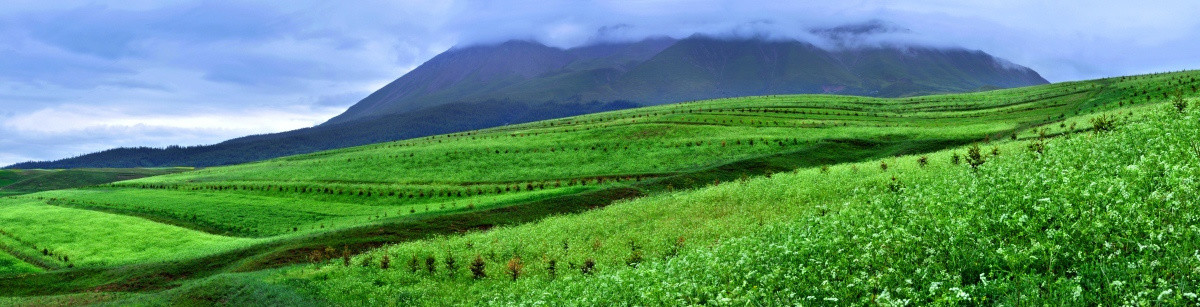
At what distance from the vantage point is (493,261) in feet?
115

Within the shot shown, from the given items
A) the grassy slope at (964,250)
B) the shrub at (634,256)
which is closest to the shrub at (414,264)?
the grassy slope at (964,250)

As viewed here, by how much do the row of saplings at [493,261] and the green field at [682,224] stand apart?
0.75 feet

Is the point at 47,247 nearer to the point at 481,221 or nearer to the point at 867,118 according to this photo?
the point at 481,221

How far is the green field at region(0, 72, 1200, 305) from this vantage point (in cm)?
1235

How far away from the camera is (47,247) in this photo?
6506 cm

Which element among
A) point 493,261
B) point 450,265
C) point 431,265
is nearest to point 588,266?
point 493,261

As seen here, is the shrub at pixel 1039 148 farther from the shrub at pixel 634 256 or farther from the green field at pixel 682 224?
the shrub at pixel 634 256

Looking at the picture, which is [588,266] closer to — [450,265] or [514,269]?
[514,269]

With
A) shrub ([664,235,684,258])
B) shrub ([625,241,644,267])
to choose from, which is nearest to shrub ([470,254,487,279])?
shrub ([625,241,644,267])

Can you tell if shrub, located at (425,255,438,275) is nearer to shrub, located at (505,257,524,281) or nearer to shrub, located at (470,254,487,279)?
shrub, located at (470,254,487,279)

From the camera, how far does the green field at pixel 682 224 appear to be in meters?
12.4

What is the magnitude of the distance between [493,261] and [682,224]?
11.5 m

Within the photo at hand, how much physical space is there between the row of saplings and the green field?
230 mm

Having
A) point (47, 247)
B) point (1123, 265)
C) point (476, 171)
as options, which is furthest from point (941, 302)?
point (476, 171)
